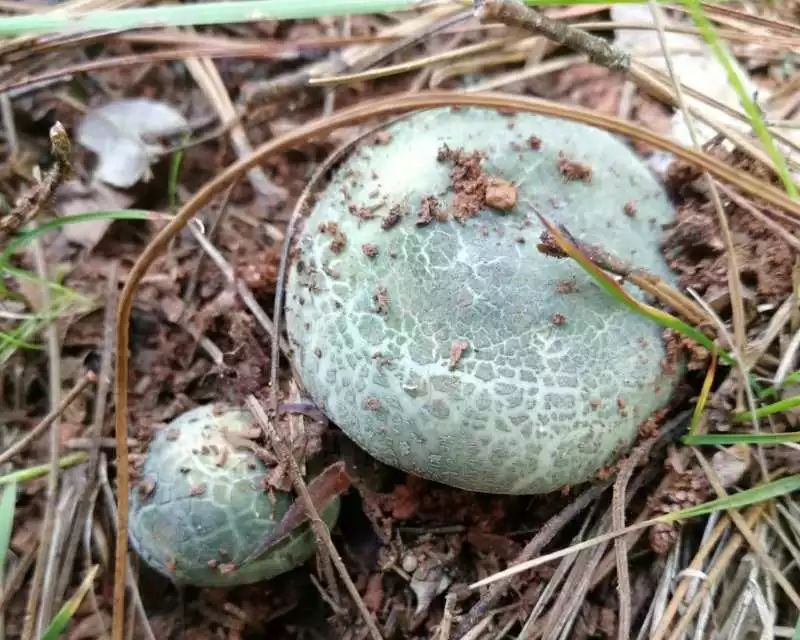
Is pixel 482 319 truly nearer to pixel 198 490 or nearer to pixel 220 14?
pixel 198 490

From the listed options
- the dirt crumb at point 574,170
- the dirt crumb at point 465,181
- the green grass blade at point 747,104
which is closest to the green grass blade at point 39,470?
the dirt crumb at point 465,181

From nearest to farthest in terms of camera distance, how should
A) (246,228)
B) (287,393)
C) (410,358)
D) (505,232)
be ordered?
(410,358) < (505,232) < (287,393) < (246,228)

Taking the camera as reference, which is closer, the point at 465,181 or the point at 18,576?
the point at 465,181

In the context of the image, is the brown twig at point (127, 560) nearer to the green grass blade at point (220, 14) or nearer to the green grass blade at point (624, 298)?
the green grass blade at point (220, 14)

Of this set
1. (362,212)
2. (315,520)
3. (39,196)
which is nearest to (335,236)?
(362,212)

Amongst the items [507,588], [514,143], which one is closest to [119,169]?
[514,143]

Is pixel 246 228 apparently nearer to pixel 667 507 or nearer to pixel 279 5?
pixel 279 5
